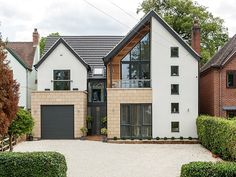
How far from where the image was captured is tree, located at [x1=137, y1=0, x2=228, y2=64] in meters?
46.5

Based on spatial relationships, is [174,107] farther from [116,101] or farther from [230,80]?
[230,80]

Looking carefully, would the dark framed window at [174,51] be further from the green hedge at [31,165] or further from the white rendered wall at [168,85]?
the green hedge at [31,165]

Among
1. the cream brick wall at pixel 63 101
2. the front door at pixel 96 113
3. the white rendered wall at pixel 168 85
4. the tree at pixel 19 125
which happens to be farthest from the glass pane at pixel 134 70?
the tree at pixel 19 125

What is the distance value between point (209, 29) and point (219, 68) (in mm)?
14728

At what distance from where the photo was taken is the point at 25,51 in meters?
42.6

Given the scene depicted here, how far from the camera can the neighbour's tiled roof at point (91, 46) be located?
3978 cm

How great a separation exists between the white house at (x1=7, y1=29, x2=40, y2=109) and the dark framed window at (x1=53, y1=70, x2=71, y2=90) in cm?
354

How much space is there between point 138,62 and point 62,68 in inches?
268

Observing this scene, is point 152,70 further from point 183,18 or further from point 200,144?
point 183,18

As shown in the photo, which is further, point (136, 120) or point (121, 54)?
point (121, 54)

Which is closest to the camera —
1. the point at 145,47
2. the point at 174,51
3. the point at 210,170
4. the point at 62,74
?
the point at 210,170

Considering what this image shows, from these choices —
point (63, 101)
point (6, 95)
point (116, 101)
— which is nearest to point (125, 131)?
point (116, 101)

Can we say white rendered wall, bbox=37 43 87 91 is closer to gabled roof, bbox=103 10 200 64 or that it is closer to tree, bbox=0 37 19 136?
gabled roof, bbox=103 10 200 64

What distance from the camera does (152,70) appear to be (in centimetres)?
3284
